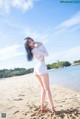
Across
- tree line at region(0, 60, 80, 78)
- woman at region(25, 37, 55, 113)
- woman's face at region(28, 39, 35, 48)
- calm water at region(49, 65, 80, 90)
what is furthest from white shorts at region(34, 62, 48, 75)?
tree line at region(0, 60, 80, 78)

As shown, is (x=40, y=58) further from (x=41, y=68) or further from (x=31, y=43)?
(x=31, y=43)

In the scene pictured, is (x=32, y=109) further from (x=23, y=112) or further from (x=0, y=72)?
(x=0, y=72)

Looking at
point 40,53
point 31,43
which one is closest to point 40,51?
point 40,53

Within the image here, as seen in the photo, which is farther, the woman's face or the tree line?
the tree line

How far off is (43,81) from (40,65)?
0.97 feet

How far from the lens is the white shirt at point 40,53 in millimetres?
4461

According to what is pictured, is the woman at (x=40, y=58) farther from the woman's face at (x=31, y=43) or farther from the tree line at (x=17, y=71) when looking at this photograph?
the tree line at (x=17, y=71)

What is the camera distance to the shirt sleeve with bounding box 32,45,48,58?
446 centimetres

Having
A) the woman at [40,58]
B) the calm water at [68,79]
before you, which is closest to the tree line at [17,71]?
the calm water at [68,79]

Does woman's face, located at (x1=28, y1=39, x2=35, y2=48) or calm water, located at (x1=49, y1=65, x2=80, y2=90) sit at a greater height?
woman's face, located at (x1=28, y1=39, x2=35, y2=48)

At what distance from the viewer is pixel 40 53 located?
177 inches

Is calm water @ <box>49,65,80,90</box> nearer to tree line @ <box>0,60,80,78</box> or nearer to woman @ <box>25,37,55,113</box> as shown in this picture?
woman @ <box>25,37,55,113</box>

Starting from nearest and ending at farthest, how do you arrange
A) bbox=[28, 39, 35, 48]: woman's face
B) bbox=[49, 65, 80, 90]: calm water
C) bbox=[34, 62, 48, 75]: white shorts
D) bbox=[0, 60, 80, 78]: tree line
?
1. bbox=[34, 62, 48, 75]: white shorts
2. bbox=[28, 39, 35, 48]: woman's face
3. bbox=[49, 65, 80, 90]: calm water
4. bbox=[0, 60, 80, 78]: tree line

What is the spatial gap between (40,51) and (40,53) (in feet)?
0.12
